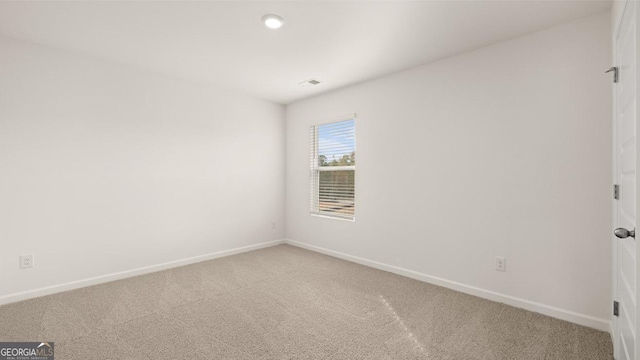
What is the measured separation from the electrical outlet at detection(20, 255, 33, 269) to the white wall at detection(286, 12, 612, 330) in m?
3.59

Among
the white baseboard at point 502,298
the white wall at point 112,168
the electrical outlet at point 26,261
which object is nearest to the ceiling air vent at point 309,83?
the white wall at point 112,168

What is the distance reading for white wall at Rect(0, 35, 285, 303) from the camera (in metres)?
2.79

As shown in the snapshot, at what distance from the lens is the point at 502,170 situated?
109 inches

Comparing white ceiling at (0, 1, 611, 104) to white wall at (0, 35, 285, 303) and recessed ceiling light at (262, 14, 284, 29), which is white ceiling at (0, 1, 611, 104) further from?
white wall at (0, 35, 285, 303)

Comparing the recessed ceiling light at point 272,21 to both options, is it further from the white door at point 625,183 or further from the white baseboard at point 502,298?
the white baseboard at point 502,298

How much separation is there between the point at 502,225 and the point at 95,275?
426cm

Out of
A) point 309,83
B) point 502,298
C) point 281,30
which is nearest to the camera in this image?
point 281,30

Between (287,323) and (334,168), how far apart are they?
101 inches

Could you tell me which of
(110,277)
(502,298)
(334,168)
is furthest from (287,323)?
(334,168)

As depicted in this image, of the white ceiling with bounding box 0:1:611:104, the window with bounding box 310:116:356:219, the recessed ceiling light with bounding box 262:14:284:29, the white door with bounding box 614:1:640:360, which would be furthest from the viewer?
the window with bounding box 310:116:356:219

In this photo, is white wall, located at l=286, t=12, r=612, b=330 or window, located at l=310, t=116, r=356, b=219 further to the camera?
window, located at l=310, t=116, r=356, b=219

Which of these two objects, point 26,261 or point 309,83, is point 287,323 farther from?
point 309,83

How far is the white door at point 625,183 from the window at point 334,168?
2.67 metres

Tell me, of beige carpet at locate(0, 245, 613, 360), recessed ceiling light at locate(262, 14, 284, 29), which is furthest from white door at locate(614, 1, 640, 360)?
recessed ceiling light at locate(262, 14, 284, 29)
